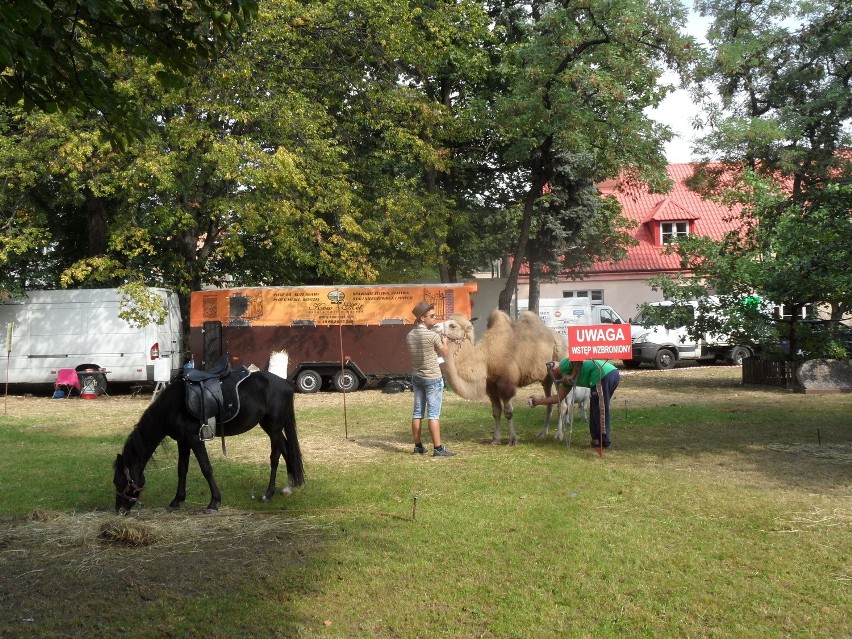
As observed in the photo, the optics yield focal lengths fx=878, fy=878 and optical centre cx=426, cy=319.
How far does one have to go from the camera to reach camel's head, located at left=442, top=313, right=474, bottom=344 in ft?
38.8

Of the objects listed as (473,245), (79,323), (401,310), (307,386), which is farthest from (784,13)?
(79,323)

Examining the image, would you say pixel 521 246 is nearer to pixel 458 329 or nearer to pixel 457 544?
pixel 458 329

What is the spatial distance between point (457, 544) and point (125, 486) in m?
3.09

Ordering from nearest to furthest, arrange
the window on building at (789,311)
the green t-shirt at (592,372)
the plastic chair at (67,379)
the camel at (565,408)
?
1. the green t-shirt at (592,372)
2. the camel at (565,408)
3. the window on building at (789,311)
4. the plastic chair at (67,379)

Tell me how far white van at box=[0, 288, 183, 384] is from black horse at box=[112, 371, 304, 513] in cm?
1382

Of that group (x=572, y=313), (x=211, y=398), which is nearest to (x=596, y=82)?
(x=572, y=313)

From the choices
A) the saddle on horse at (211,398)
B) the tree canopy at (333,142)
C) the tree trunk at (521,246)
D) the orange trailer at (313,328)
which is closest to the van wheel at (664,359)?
the tree trunk at (521,246)

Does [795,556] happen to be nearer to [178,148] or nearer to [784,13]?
[178,148]

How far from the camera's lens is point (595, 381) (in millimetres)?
11367

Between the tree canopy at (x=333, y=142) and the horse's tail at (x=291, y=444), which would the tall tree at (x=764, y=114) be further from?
the horse's tail at (x=291, y=444)

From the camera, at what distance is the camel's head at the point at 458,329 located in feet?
38.8

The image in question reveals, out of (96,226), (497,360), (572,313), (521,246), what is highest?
(96,226)

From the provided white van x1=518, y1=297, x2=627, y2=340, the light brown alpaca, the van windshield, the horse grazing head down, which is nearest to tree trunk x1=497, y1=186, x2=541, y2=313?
white van x1=518, y1=297, x2=627, y2=340

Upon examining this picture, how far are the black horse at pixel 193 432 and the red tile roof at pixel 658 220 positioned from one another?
31.0m
